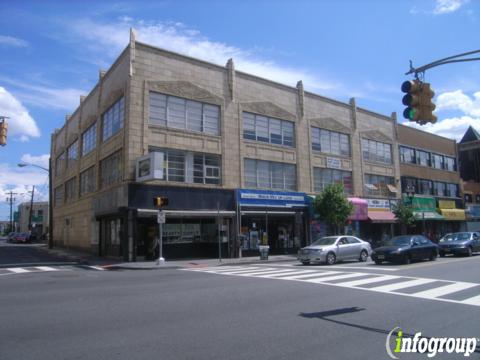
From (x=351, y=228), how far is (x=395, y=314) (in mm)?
27761

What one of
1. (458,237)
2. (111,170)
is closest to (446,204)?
(458,237)

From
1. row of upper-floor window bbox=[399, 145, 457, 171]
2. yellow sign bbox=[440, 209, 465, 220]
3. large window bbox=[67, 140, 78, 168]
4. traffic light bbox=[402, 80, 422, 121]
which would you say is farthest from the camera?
yellow sign bbox=[440, 209, 465, 220]

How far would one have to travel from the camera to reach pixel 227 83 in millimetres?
28750

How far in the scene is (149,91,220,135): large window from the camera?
83.6 ft

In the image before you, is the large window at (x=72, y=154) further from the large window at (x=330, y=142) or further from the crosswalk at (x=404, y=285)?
the crosswalk at (x=404, y=285)

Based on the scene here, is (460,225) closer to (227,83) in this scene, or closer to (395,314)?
(227,83)

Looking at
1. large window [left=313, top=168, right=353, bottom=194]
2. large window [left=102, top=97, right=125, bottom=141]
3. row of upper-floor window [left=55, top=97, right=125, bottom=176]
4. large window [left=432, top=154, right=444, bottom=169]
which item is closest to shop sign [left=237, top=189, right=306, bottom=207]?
large window [left=313, top=168, right=353, bottom=194]

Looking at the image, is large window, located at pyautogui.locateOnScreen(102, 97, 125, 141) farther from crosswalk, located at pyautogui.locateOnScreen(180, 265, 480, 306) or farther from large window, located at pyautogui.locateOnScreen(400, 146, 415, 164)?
large window, located at pyautogui.locateOnScreen(400, 146, 415, 164)

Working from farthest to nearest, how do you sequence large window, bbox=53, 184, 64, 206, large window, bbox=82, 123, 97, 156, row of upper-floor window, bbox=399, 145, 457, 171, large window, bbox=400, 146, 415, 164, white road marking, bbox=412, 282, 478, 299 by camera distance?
1. large window, bbox=53, 184, 64, 206
2. row of upper-floor window, bbox=399, 145, 457, 171
3. large window, bbox=400, 146, 415, 164
4. large window, bbox=82, 123, 97, 156
5. white road marking, bbox=412, 282, 478, 299

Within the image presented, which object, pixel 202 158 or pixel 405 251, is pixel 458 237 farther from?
pixel 202 158

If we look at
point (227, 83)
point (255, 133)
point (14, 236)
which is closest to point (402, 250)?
point (255, 133)

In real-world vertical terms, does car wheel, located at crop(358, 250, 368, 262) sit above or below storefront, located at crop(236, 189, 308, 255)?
below

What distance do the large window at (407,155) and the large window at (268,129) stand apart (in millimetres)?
15640

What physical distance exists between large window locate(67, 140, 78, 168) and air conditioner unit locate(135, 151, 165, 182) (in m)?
17.5
